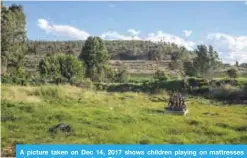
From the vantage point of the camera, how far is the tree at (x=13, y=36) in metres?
52.9

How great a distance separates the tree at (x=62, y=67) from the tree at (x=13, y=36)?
5.06 metres

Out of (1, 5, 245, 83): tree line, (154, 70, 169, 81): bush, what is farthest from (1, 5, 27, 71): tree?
(154, 70, 169, 81): bush

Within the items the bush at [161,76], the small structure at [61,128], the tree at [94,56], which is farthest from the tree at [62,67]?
the small structure at [61,128]

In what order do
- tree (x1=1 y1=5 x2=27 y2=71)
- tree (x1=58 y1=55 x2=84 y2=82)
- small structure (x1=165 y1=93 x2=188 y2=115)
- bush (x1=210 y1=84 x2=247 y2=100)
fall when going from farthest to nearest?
tree (x1=58 y1=55 x2=84 y2=82) < tree (x1=1 y1=5 x2=27 y2=71) < bush (x1=210 y1=84 x2=247 y2=100) < small structure (x1=165 y1=93 x2=188 y2=115)

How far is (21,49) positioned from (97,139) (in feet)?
148

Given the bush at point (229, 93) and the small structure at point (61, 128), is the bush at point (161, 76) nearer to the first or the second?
the bush at point (229, 93)

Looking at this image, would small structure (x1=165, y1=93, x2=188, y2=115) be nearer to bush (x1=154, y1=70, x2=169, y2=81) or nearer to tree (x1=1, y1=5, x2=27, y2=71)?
tree (x1=1, y1=5, x2=27, y2=71)

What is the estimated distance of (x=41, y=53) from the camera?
129 meters

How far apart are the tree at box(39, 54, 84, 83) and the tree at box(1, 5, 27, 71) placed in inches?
199

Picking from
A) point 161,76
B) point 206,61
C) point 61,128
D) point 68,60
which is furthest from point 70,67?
point 61,128

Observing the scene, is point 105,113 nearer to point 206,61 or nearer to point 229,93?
point 229,93

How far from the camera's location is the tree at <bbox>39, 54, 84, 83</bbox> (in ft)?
204

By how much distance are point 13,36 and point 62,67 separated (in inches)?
449

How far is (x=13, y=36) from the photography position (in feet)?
180
